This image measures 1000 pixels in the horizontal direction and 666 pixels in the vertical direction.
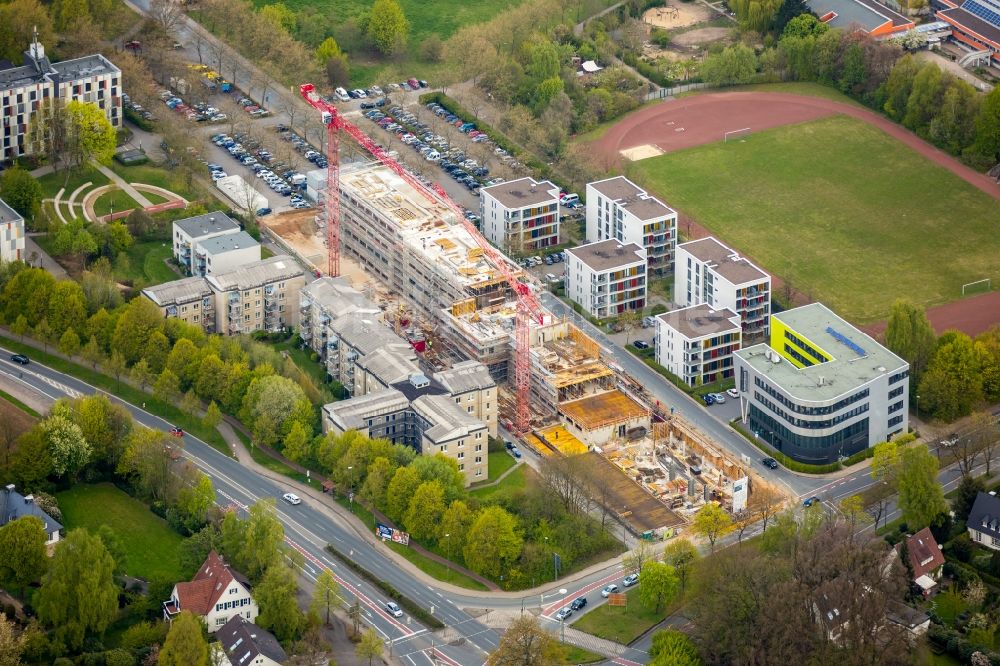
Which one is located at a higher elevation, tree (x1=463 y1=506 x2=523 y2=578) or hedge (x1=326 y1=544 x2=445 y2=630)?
tree (x1=463 y1=506 x2=523 y2=578)

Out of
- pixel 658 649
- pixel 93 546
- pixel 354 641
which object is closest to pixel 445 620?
pixel 354 641

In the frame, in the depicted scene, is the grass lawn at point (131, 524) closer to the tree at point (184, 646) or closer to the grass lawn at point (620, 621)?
the tree at point (184, 646)

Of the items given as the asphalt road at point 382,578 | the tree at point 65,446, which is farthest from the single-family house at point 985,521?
the tree at point 65,446

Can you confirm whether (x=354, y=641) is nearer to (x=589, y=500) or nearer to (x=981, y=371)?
(x=589, y=500)

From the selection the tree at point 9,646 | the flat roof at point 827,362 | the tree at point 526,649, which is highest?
the flat roof at point 827,362

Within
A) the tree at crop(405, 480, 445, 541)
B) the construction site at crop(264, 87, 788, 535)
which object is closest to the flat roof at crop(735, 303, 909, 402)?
the construction site at crop(264, 87, 788, 535)

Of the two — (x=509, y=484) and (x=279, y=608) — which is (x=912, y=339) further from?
(x=279, y=608)

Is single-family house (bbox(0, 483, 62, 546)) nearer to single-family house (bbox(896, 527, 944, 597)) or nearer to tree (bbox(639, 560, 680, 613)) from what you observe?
tree (bbox(639, 560, 680, 613))
